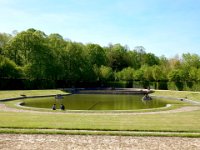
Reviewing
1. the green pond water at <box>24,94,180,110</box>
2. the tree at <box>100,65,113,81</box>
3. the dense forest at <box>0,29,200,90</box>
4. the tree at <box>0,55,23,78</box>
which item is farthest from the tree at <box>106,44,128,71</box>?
the green pond water at <box>24,94,180,110</box>

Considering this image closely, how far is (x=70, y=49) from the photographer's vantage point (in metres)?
76.9

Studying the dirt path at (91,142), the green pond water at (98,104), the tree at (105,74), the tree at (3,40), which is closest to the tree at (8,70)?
the tree at (3,40)

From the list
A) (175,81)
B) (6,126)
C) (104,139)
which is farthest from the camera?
(175,81)

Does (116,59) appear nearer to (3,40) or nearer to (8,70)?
(3,40)

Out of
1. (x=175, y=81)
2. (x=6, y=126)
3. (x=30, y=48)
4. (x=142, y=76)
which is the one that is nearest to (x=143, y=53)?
(x=142, y=76)

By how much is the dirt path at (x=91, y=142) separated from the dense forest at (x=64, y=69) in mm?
49506

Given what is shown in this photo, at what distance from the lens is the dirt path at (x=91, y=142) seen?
1275cm

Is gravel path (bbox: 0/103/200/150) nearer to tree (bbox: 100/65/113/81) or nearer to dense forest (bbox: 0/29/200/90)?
dense forest (bbox: 0/29/200/90)

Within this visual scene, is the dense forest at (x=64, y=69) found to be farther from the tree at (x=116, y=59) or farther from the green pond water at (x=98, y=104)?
the green pond water at (x=98, y=104)

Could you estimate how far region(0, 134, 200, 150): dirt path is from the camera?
1275 cm

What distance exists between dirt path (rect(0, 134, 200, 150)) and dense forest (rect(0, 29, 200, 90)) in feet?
162

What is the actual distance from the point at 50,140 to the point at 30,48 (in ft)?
186

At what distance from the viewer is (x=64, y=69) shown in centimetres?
7600

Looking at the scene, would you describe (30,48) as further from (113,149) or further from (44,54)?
(113,149)
